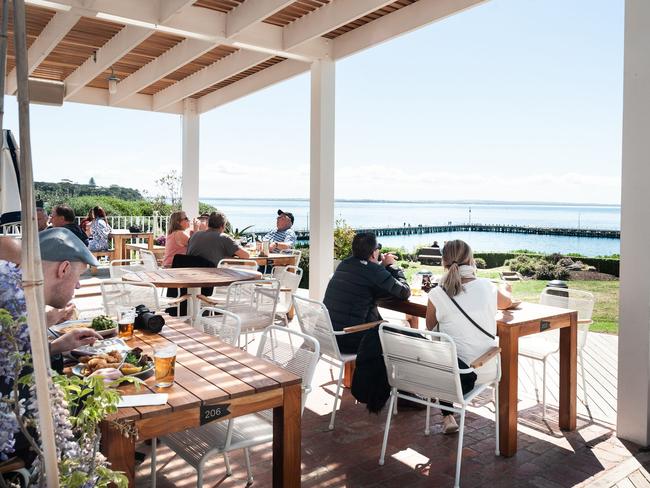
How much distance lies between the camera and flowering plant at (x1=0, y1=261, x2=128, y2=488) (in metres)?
0.97

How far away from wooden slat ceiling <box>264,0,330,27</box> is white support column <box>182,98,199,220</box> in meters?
4.26

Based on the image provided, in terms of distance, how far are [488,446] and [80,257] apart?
267cm

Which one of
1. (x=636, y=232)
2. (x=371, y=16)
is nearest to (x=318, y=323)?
(x=636, y=232)

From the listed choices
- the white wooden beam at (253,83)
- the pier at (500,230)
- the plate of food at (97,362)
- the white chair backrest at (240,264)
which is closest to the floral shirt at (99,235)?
the white wooden beam at (253,83)

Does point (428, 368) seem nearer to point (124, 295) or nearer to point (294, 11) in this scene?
point (124, 295)

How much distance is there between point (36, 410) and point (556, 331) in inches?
151

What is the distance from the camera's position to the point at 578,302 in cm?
409

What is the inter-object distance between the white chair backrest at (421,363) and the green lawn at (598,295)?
14.7 ft

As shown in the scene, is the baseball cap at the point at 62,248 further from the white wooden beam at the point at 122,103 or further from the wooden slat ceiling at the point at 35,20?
the white wooden beam at the point at 122,103

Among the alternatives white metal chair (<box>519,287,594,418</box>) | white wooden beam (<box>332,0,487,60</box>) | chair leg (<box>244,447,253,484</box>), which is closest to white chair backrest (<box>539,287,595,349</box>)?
white metal chair (<box>519,287,594,418</box>)

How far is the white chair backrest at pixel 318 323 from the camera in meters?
3.74

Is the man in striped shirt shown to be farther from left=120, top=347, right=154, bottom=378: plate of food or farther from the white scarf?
left=120, top=347, right=154, bottom=378: plate of food

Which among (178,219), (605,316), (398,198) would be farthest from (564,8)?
(398,198)

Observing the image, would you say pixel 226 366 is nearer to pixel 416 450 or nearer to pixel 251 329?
pixel 416 450
